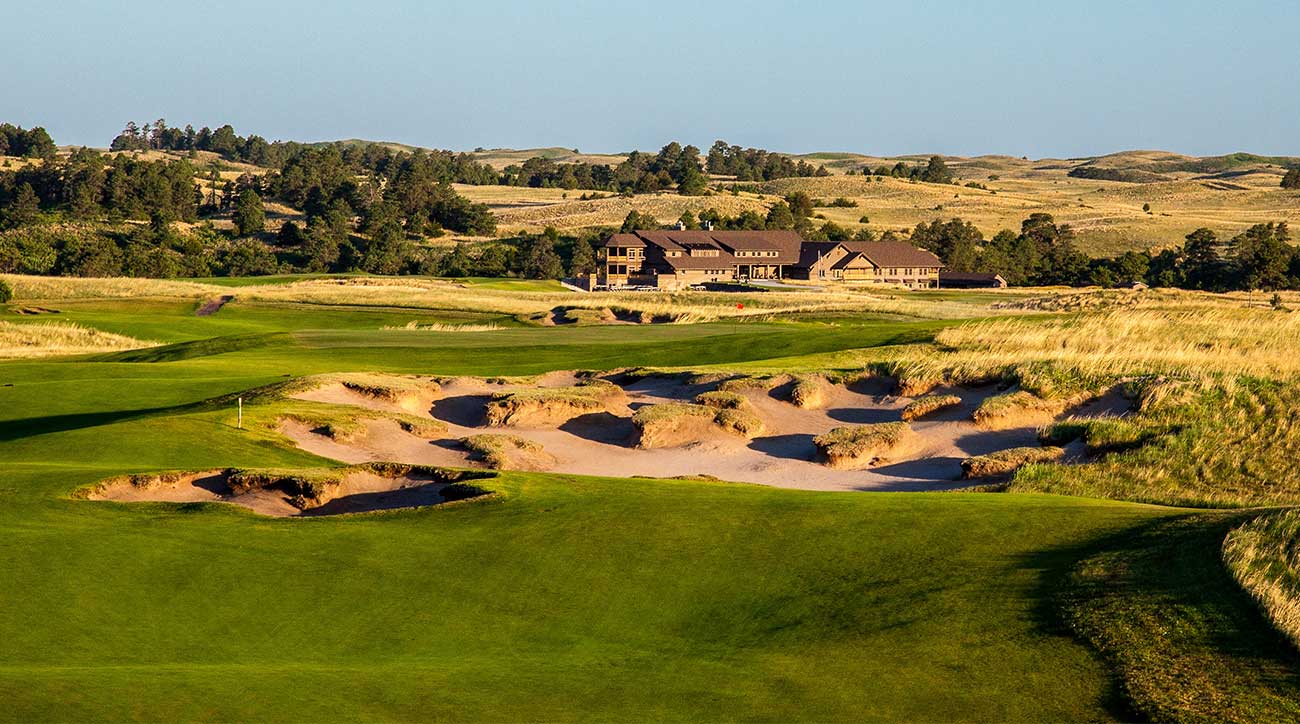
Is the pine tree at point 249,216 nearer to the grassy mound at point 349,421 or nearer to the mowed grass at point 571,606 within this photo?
the grassy mound at point 349,421

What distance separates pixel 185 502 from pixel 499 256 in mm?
117137

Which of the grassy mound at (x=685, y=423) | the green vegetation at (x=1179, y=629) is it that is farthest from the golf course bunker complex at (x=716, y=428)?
the green vegetation at (x=1179, y=629)

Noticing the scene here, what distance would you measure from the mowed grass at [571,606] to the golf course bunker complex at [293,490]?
0.72 m

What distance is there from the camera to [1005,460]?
29250mm

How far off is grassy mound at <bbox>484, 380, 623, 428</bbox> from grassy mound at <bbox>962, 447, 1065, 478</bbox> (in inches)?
384

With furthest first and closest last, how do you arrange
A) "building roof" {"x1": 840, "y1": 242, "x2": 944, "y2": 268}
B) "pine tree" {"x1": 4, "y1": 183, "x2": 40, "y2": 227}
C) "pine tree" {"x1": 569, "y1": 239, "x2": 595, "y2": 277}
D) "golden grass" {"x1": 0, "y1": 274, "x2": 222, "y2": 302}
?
"pine tree" {"x1": 4, "y1": 183, "x2": 40, "y2": 227} → "pine tree" {"x1": 569, "y1": 239, "x2": 595, "y2": 277} → "building roof" {"x1": 840, "y1": 242, "x2": 944, "y2": 268} → "golden grass" {"x1": 0, "y1": 274, "x2": 222, "y2": 302}

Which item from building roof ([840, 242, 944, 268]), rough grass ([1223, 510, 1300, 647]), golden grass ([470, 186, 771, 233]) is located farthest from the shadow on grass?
golden grass ([470, 186, 771, 233])

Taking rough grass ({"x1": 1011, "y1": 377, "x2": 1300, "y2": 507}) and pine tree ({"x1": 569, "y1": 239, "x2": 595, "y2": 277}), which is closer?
rough grass ({"x1": 1011, "y1": 377, "x2": 1300, "y2": 507})

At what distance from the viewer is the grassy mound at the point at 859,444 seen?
2992 cm

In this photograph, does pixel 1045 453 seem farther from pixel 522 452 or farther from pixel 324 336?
pixel 324 336

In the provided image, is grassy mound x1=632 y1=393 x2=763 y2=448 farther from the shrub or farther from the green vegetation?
the green vegetation

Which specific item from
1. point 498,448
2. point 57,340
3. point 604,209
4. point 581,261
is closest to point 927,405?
point 498,448

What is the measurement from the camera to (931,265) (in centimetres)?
13450

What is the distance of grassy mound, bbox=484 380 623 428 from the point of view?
108 feet
